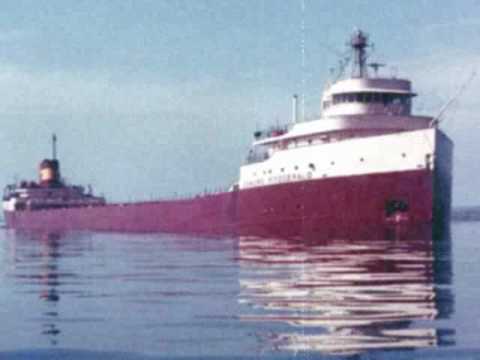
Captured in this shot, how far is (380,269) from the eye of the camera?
14.0 metres

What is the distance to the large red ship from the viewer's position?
28.2 metres

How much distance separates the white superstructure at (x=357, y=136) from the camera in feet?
92.5

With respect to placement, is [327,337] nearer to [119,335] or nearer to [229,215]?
[119,335]

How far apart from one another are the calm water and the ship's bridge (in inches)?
595

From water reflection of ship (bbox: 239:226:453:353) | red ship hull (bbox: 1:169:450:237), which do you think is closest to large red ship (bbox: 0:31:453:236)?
red ship hull (bbox: 1:169:450:237)

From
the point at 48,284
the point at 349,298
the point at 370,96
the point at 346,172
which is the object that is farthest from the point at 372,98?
the point at 349,298

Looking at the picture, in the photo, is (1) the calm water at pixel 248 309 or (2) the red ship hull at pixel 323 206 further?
(2) the red ship hull at pixel 323 206

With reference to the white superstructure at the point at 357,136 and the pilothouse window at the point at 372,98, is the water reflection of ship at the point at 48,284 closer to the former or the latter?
the white superstructure at the point at 357,136

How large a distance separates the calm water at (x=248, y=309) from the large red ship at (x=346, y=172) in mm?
11416

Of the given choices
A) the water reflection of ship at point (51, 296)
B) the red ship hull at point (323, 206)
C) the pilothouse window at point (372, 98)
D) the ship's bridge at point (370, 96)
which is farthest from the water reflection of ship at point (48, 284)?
the pilothouse window at point (372, 98)

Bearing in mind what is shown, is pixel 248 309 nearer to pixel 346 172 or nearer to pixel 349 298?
pixel 349 298

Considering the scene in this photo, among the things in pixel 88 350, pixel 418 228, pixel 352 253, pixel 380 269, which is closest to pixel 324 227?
pixel 418 228

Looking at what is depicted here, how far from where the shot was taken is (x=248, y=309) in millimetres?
9070

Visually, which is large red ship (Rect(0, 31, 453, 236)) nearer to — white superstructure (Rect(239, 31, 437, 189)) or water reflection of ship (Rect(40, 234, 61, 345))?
white superstructure (Rect(239, 31, 437, 189))
